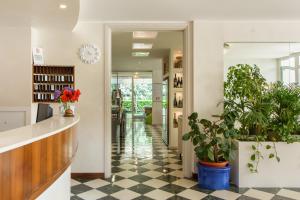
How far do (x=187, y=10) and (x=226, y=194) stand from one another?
2646mm

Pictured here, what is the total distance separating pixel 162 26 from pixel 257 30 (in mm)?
1557

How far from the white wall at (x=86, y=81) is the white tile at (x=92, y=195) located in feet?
2.21

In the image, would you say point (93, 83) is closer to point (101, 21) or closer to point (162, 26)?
point (101, 21)

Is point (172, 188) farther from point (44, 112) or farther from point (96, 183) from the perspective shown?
point (44, 112)

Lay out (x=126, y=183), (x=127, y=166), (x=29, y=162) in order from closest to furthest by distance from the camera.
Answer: (x=29, y=162) < (x=126, y=183) < (x=127, y=166)

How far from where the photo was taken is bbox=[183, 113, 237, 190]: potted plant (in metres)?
3.74

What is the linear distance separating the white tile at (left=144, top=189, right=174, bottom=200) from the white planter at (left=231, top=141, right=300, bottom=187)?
111 centimetres

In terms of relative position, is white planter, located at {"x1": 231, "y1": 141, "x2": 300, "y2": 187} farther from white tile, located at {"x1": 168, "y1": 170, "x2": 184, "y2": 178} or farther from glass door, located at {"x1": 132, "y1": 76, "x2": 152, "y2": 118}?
glass door, located at {"x1": 132, "y1": 76, "x2": 152, "y2": 118}

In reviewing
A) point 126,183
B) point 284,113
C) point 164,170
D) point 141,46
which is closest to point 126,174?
point 126,183

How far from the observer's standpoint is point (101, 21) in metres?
4.28

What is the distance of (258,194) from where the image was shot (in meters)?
3.60

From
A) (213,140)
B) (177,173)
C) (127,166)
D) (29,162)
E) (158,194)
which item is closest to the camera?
(29,162)

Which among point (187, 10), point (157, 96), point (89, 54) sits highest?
point (187, 10)

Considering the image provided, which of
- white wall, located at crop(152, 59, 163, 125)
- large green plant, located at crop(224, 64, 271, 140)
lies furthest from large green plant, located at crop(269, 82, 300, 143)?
white wall, located at crop(152, 59, 163, 125)
